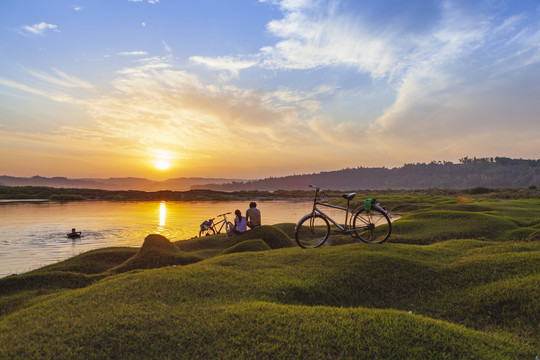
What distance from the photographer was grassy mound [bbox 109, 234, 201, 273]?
14891 mm

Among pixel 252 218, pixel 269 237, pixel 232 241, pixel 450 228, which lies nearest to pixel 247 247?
pixel 269 237

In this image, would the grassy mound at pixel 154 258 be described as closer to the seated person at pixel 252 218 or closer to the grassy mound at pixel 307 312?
the seated person at pixel 252 218

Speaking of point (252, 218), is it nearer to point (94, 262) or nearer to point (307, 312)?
point (94, 262)

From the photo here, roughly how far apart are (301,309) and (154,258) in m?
11.0

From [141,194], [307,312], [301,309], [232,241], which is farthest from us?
[141,194]

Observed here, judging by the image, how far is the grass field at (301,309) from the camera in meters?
5.52

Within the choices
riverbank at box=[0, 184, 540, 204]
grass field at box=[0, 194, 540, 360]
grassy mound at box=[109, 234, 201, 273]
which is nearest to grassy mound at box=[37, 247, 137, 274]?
grassy mound at box=[109, 234, 201, 273]

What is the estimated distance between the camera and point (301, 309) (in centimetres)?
698

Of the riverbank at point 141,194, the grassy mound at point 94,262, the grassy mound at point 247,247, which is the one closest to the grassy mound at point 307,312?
the grassy mound at point 247,247

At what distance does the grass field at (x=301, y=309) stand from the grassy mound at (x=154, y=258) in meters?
2.48

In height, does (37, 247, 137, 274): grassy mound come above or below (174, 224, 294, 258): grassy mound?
below

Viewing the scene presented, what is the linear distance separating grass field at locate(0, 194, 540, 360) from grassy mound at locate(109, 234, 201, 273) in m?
2.48

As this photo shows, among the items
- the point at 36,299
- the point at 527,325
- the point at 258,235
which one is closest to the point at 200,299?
the point at 36,299

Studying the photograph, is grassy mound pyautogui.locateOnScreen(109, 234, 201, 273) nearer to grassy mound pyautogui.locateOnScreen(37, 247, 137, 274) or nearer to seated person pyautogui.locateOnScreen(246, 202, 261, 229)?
grassy mound pyautogui.locateOnScreen(37, 247, 137, 274)
